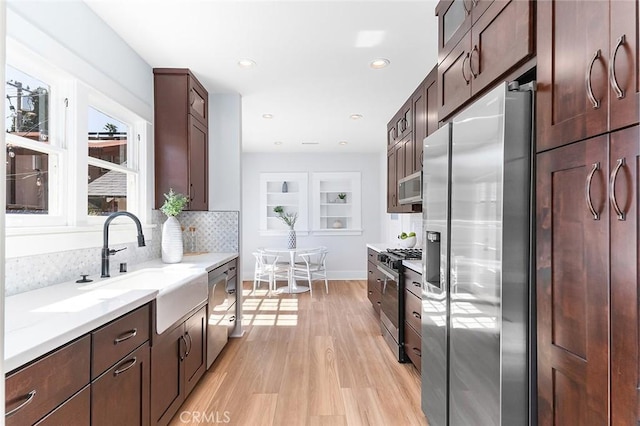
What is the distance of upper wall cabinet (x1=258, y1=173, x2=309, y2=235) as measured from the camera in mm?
6719

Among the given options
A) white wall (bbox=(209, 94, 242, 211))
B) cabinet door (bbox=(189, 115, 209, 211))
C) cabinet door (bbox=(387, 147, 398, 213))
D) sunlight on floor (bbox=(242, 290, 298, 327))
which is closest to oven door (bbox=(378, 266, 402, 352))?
cabinet door (bbox=(387, 147, 398, 213))

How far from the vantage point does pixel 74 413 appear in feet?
3.74

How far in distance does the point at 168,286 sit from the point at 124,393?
1.88 ft

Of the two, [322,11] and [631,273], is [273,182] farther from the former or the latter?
[631,273]

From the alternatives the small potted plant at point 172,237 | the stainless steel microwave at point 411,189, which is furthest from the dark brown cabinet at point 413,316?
the small potted plant at point 172,237

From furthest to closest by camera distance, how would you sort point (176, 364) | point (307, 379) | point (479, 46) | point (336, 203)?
1. point (336, 203)
2. point (307, 379)
3. point (176, 364)
4. point (479, 46)

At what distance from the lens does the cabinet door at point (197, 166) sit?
313 cm

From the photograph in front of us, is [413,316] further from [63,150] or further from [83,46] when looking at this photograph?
[83,46]

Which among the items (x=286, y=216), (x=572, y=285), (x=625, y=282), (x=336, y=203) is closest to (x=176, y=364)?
(x=572, y=285)

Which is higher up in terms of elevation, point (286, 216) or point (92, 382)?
point (286, 216)

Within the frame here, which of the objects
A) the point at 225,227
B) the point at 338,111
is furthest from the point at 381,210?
the point at 225,227

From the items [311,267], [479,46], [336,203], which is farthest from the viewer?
[336,203]

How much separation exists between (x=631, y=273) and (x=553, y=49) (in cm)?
73

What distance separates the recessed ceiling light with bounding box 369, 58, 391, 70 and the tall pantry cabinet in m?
1.74
